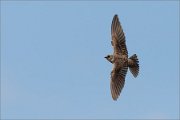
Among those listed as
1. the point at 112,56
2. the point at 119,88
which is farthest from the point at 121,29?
the point at 119,88

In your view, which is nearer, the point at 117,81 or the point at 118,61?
the point at 118,61

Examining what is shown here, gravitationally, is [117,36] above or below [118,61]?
above

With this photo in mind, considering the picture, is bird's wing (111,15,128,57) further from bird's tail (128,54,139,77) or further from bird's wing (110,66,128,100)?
bird's wing (110,66,128,100)

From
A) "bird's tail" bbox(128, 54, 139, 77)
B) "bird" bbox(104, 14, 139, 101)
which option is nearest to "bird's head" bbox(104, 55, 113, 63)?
"bird" bbox(104, 14, 139, 101)

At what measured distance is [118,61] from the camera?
968cm

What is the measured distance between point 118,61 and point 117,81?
0.86 metres

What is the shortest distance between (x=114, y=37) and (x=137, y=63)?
112 centimetres

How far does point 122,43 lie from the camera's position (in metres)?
9.98

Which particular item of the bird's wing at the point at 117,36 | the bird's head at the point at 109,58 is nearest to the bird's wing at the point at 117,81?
the bird's head at the point at 109,58

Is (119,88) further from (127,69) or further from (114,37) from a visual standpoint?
(114,37)

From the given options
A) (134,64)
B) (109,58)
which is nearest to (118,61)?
(109,58)

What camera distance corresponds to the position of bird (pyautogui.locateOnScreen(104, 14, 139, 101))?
9.67 meters

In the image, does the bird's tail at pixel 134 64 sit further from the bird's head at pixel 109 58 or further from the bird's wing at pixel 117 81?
the bird's head at pixel 109 58

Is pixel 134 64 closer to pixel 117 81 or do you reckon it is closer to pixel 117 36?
pixel 117 81
